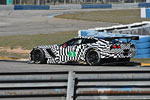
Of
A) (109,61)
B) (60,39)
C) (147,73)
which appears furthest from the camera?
(60,39)

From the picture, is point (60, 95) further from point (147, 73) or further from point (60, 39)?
point (60, 39)

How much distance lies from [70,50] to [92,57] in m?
0.99

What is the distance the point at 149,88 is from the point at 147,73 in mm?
259

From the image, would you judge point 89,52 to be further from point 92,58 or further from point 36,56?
point 36,56

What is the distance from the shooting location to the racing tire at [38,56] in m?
16.6

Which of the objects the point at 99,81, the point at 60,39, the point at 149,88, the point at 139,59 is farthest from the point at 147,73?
the point at 60,39

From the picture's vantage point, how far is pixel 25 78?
297 inches

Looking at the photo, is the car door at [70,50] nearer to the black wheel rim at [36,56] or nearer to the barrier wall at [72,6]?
the black wheel rim at [36,56]

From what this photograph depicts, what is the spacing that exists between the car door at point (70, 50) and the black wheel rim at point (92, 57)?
61 cm

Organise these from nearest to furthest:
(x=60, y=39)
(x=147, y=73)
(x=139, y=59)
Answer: (x=147, y=73) < (x=139, y=59) < (x=60, y=39)

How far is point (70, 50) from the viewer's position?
16.1 m

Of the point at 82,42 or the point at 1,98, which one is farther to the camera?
the point at 82,42

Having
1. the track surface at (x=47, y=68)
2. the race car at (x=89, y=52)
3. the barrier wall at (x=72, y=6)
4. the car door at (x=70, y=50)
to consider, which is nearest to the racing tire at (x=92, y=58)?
the race car at (x=89, y=52)

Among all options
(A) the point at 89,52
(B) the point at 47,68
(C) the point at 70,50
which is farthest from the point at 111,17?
(B) the point at 47,68
